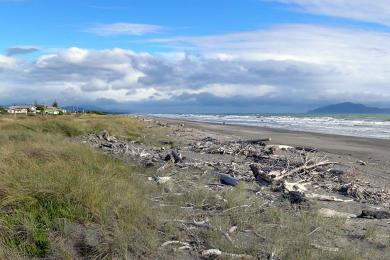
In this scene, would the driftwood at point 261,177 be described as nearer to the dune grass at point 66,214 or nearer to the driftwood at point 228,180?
the driftwood at point 228,180

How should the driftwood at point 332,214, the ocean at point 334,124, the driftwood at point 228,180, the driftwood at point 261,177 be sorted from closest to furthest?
1. the driftwood at point 332,214
2. the driftwood at point 228,180
3. the driftwood at point 261,177
4. the ocean at point 334,124

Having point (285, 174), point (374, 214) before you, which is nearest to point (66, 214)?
point (374, 214)

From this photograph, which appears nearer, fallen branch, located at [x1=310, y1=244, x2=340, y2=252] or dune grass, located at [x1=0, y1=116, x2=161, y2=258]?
dune grass, located at [x1=0, y1=116, x2=161, y2=258]

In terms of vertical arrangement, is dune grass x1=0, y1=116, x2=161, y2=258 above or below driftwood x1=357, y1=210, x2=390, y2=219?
above

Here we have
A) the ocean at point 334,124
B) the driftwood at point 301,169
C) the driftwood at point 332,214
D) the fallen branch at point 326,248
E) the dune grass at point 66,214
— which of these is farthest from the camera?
the ocean at point 334,124

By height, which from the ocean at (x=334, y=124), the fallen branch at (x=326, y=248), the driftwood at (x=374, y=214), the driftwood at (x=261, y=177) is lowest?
the ocean at (x=334, y=124)

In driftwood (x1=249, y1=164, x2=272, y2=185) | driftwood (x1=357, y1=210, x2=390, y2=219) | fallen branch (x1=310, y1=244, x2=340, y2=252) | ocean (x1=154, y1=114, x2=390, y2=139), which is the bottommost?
ocean (x1=154, y1=114, x2=390, y2=139)

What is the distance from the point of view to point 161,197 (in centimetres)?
835

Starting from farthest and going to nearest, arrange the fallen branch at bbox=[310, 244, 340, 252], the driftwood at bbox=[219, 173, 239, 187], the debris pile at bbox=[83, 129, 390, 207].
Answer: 1. the driftwood at bbox=[219, 173, 239, 187]
2. the debris pile at bbox=[83, 129, 390, 207]
3. the fallen branch at bbox=[310, 244, 340, 252]

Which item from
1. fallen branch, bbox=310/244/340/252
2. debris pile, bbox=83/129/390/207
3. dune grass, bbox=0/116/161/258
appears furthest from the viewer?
debris pile, bbox=83/129/390/207

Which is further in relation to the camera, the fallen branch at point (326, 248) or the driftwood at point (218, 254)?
the fallen branch at point (326, 248)

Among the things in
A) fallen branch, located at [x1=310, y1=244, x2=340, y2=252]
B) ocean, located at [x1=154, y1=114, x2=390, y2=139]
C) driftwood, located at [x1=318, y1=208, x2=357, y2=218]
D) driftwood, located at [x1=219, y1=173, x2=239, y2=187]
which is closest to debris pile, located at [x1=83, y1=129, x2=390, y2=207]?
driftwood, located at [x1=219, y1=173, x2=239, y2=187]

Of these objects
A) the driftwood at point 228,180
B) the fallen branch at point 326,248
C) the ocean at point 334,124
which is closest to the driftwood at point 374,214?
the fallen branch at point 326,248

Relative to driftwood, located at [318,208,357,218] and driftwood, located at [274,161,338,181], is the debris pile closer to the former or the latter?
driftwood, located at [274,161,338,181]
